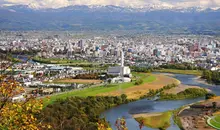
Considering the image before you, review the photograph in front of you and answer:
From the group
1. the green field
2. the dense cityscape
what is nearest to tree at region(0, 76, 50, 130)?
the dense cityscape

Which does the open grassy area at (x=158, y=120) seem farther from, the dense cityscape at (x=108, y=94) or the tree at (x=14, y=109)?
the tree at (x=14, y=109)

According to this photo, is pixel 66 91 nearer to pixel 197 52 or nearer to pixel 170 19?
pixel 197 52

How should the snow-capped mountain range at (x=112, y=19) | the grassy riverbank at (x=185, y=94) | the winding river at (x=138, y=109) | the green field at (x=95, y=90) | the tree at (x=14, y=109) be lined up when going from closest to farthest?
the tree at (x=14, y=109) < the winding river at (x=138, y=109) < the green field at (x=95, y=90) < the grassy riverbank at (x=185, y=94) < the snow-capped mountain range at (x=112, y=19)

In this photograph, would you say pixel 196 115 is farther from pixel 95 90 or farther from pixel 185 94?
pixel 95 90

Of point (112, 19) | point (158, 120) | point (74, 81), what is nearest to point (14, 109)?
point (158, 120)

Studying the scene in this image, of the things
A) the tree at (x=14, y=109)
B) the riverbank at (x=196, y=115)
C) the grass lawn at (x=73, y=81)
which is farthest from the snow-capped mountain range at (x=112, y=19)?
the tree at (x=14, y=109)

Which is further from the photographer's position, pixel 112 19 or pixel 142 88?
pixel 112 19
